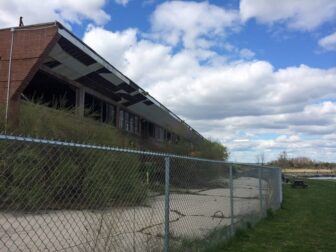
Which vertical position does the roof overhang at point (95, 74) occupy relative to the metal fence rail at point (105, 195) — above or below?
above

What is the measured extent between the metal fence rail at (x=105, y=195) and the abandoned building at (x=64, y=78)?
616 cm

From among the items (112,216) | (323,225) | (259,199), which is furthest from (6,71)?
(112,216)

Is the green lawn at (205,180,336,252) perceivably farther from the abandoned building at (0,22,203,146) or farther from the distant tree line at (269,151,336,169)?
the distant tree line at (269,151,336,169)

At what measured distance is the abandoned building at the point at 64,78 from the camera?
1700cm

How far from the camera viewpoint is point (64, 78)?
21812 mm

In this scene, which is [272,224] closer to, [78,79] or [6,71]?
[6,71]

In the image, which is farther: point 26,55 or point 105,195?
point 26,55

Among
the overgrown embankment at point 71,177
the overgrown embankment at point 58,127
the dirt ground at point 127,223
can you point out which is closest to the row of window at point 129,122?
the overgrown embankment at point 58,127

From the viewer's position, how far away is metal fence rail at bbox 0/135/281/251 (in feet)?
15.6

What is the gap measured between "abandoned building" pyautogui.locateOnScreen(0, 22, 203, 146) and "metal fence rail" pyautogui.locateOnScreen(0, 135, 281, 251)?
20.2 ft

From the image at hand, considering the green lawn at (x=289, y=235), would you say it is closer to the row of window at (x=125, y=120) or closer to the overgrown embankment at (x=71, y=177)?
the overgrown embankment at (x=71, y=177)

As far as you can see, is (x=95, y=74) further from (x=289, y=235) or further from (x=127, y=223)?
(x=127, y=223)

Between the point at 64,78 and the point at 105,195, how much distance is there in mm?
17440

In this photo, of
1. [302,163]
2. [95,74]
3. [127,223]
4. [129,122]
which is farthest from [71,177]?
[302,163]
